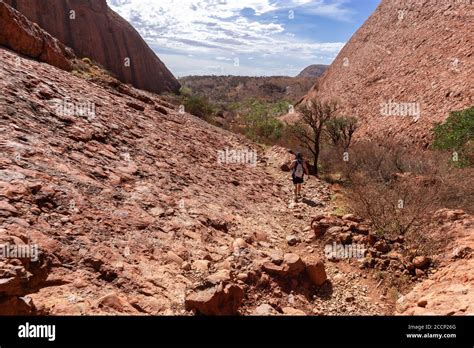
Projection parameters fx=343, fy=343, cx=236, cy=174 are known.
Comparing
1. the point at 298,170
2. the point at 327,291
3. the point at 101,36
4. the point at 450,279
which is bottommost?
the point at 327,291

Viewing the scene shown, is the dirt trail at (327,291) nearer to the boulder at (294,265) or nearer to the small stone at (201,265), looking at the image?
the boulder at (294,265)

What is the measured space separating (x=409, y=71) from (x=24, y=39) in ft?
71.9

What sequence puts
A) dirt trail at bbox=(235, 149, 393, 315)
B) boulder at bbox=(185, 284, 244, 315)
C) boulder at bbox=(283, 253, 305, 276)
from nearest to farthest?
1. boulder at bbox=(185, 284, 244, 315)
2. dirt trail at bbox=(235, 149, 393, 315)
3. boulder at bbox=(283, 253, 305, 276)

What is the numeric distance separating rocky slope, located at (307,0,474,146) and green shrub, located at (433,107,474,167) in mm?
4161

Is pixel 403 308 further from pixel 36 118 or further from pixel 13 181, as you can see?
pixel 36 118

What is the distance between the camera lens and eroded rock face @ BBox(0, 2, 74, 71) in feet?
34.1

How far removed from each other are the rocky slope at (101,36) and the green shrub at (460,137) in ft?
78.5

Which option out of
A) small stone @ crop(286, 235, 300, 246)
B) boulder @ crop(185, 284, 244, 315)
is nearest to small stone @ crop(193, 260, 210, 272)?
boulder @ crop(185, 284, 244, 315)

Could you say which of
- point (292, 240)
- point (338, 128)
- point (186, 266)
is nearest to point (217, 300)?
point (186, 266)

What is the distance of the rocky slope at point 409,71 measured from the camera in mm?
18594

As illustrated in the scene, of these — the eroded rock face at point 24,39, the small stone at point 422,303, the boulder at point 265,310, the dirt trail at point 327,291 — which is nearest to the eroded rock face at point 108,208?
the boulder at point 265,310

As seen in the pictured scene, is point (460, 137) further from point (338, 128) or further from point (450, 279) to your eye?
point (450, 279)

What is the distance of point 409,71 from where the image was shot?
2277cm

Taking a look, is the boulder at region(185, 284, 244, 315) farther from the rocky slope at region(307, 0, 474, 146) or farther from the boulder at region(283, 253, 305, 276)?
the rocky slope at region(307, 0, 474, 146)
